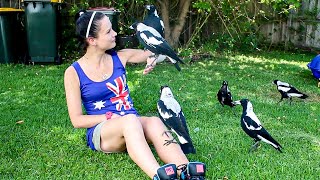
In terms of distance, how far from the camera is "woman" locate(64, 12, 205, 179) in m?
3.07

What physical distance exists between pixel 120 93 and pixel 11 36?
5.30 m

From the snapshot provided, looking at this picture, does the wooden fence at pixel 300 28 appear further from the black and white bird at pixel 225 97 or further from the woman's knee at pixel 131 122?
the woman's knee at pixel 131 122

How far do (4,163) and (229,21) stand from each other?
7.37 m

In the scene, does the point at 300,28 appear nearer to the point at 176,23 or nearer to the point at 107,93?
the point at 176,23

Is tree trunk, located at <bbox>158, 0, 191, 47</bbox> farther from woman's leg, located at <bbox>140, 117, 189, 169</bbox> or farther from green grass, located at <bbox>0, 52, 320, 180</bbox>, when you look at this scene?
woman's leg, located at <bbox>140, 117, 189, 169</bbox>

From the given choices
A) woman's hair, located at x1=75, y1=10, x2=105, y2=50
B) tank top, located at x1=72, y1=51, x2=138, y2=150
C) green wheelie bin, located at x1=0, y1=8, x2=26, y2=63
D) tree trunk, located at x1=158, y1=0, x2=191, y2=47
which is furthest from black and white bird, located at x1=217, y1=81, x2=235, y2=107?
tree trunk, located at x1=158, y1=0, x2=191, y2=47

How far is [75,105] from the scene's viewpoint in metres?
3.25

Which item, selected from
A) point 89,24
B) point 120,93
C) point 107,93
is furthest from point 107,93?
point 89,24

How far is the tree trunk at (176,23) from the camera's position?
32.0 feet

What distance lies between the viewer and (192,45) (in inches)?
390

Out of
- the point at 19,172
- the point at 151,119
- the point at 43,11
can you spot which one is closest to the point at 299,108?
the point at 151,119

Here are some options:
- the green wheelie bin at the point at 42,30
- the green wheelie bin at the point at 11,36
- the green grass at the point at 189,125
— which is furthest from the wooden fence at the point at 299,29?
the green wheelie bin at the point at 11,36

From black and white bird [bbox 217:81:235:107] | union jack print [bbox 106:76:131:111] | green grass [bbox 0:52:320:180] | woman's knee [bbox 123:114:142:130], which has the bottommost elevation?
green grass [bbox 0:52:320:180]

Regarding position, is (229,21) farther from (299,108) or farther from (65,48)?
(299,108)
